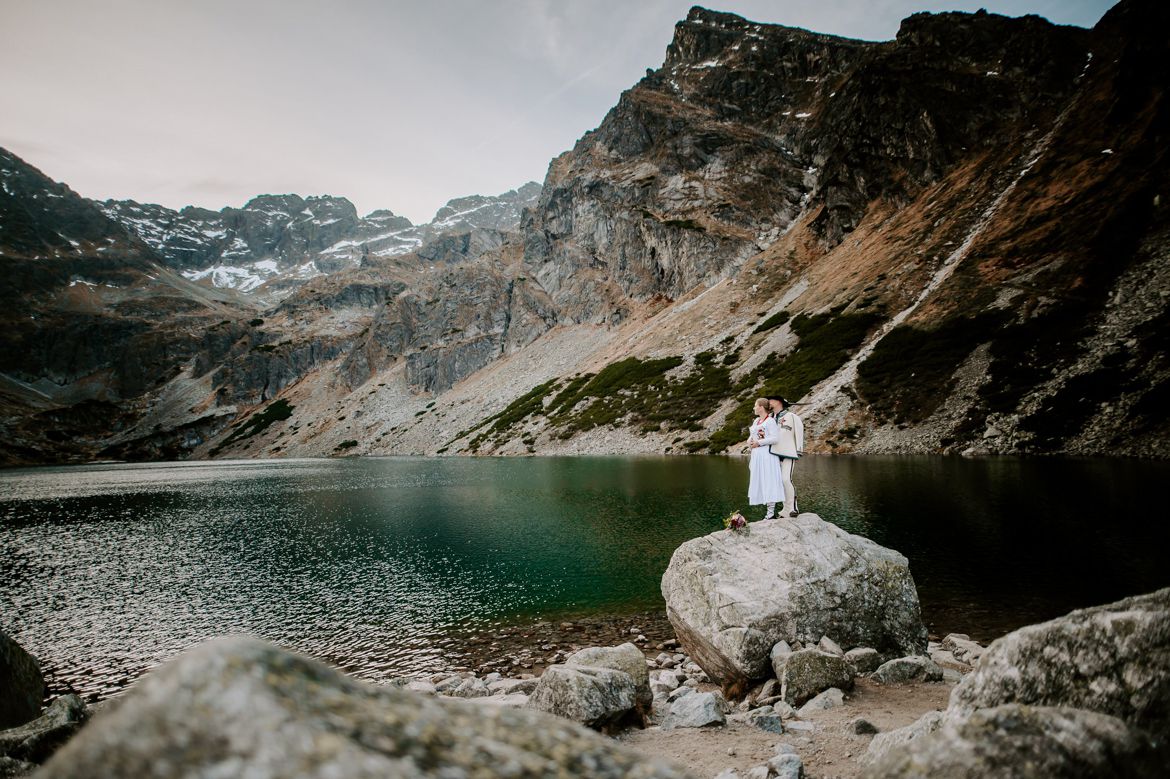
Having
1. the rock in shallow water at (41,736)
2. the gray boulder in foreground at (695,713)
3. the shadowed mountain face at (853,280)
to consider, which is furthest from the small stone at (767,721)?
the shadowed mountain face at (853,280)

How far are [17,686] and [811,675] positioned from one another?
19.1 metres

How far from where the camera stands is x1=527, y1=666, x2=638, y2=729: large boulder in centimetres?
1041

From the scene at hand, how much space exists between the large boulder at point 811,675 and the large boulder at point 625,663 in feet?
10.1

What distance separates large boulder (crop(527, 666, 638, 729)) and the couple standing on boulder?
788 cm

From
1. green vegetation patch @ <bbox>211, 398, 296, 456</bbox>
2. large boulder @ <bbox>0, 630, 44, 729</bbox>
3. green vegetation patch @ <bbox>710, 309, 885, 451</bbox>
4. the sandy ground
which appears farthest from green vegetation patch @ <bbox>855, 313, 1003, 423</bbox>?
green vegetation patch @ <bbox>211, 398, 296, 456</bbox>

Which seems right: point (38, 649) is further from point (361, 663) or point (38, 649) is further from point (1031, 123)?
point (1031, 123)

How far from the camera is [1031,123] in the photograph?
99.9 meters

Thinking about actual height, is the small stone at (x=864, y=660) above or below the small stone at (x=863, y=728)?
below

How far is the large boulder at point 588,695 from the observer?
34.2 ft

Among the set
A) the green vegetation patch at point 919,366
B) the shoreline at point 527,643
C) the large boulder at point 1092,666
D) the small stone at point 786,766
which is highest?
the green vegetation patch at point 919,366

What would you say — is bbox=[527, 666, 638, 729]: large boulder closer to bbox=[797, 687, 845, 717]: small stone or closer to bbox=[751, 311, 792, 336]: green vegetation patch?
bbox=[797, 687, 845, 717]: small stone

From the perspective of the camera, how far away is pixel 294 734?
91.8 inches

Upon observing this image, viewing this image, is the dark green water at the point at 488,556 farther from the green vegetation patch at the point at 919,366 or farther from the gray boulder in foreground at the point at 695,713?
the green vegetation patch at the point at 919,366

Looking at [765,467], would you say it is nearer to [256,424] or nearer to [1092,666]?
[1092,666]
